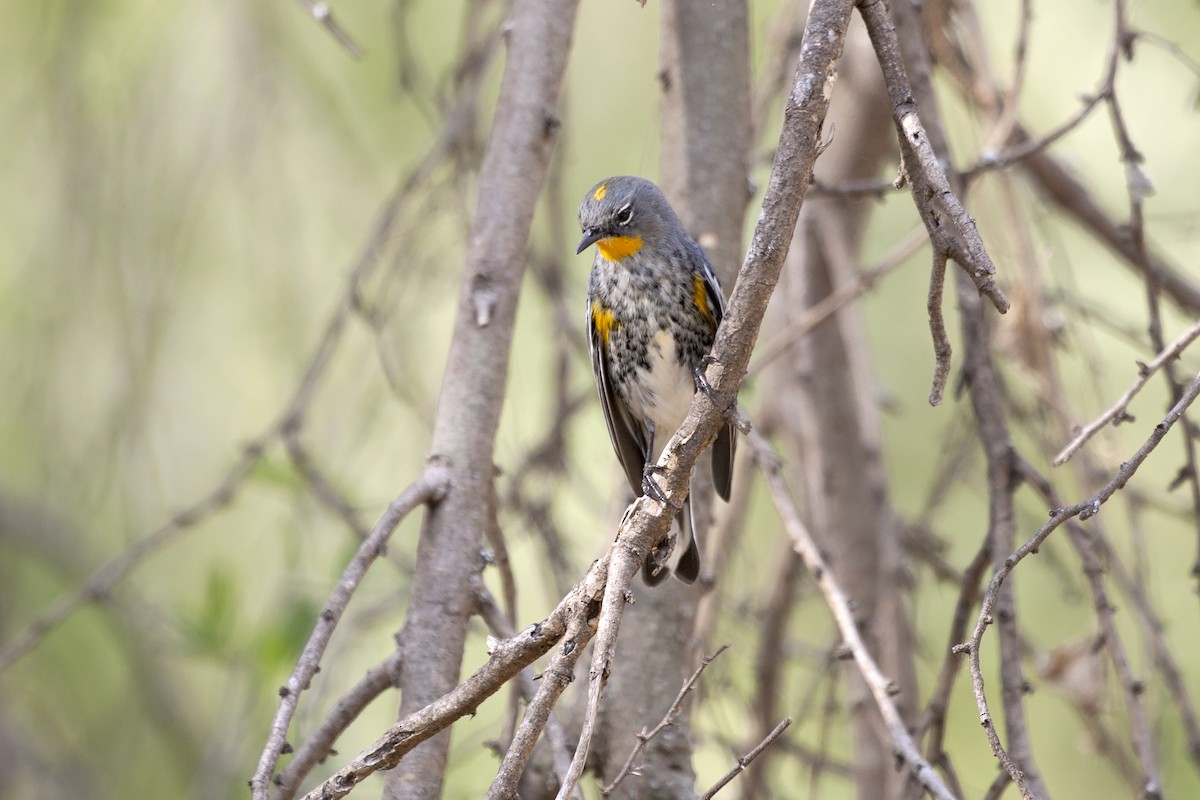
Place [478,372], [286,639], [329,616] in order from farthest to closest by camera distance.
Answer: [286,639] → [478,372] → [329,616]

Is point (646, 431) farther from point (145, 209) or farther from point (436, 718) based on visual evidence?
point (145, 209)

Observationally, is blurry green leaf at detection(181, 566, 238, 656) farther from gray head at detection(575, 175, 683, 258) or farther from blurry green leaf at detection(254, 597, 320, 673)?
gray head at detection(575, 175, 683, 258)

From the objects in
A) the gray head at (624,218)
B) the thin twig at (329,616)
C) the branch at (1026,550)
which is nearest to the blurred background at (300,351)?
the gray head at (624,218)

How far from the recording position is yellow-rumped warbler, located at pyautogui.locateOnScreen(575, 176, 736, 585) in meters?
3.11

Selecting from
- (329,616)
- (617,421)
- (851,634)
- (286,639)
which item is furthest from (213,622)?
(851,634)

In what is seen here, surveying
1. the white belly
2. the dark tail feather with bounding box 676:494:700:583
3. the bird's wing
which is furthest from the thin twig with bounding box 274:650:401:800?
the white belly

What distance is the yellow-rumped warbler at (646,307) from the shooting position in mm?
3109

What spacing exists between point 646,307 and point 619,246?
0.18 metres

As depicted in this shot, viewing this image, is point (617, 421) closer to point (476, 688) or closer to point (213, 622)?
point (213, 622)

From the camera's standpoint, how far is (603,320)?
3287 millimetres

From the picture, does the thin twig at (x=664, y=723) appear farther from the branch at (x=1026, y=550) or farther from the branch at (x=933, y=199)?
the branch at (x=933, y=199)

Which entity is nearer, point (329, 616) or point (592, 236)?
point (329, 616)

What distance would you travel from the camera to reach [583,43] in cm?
581

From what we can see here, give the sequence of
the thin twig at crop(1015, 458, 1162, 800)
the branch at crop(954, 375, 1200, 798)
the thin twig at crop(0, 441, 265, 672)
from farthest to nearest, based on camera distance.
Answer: the thin twig at crop(0, 441, 265, 672), the thin twig at crop(1015, 458, 1162, 800), the branch at crop(954, 375, 1200, 798)
